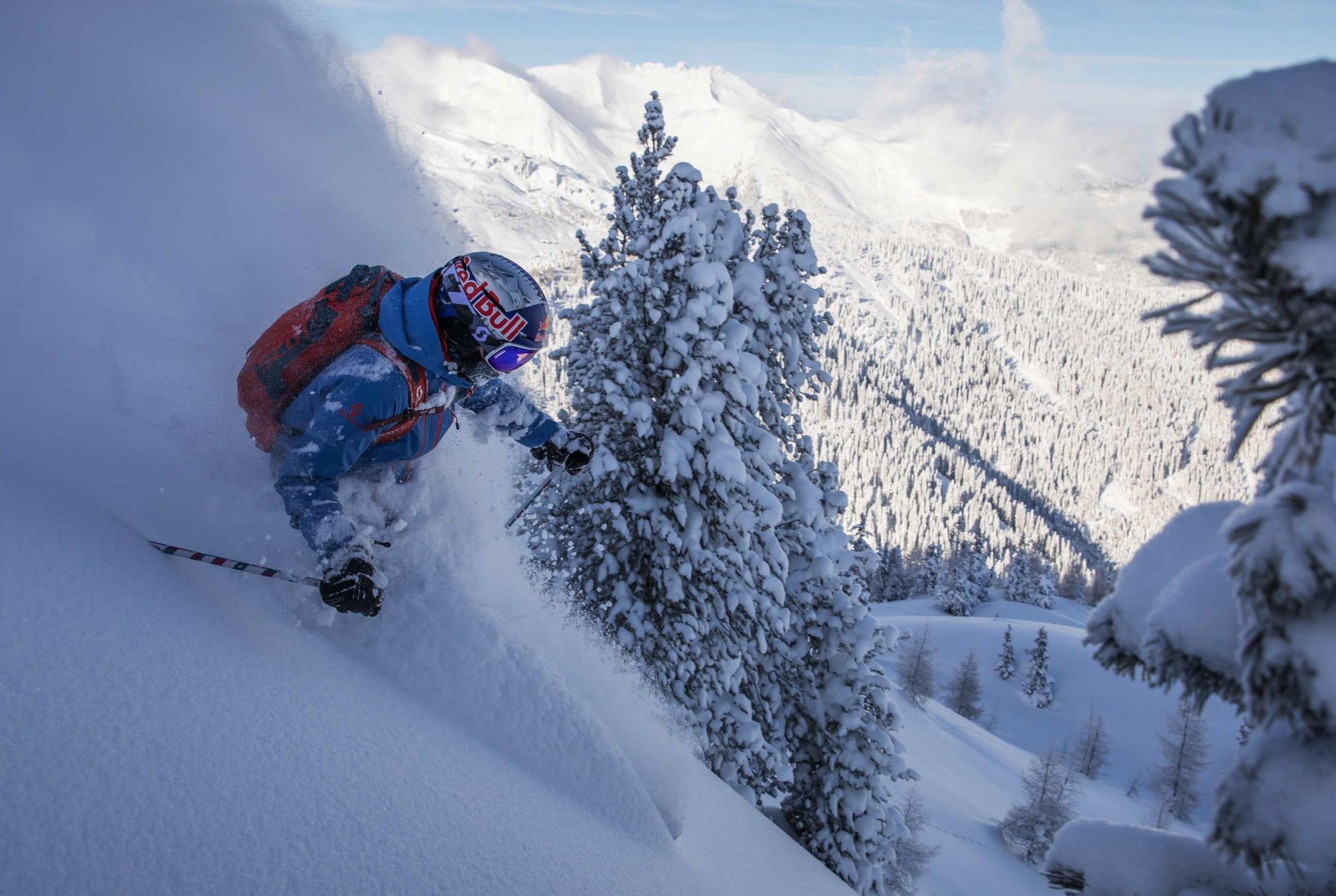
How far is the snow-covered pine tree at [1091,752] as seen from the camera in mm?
54625

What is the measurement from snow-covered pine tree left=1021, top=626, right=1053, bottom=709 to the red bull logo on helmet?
238ft

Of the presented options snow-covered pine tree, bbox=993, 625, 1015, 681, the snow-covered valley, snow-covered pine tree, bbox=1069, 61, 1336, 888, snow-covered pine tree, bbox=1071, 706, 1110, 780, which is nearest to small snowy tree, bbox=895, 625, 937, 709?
snow-covered pine tree, bbox=993, 625, 1015, 681

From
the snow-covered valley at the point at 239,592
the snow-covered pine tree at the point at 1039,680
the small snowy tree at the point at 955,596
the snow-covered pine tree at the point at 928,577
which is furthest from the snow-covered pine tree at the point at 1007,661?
the snow-covered valley at the point at 239,592

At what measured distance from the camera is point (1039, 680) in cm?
6756

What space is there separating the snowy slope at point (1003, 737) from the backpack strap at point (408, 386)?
23.6 meters

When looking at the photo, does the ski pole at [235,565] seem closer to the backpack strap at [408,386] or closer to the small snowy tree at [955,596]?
the backpack strap at [408,386]

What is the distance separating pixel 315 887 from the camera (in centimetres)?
259

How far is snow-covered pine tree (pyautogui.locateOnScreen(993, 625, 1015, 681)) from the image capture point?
232 feet

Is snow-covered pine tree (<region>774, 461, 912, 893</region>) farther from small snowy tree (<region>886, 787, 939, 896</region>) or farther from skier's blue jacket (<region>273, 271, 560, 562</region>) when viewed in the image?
skier's blue jacket (<region>273, 271, 560, 562</region>)

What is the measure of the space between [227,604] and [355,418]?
128 centimetres

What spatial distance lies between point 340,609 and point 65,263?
12.7 ft

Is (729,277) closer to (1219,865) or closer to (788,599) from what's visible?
(788,599)

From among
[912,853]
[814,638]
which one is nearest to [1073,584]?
[912,853]

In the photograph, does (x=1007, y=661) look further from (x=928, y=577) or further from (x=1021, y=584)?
(x=1021, y=584)
